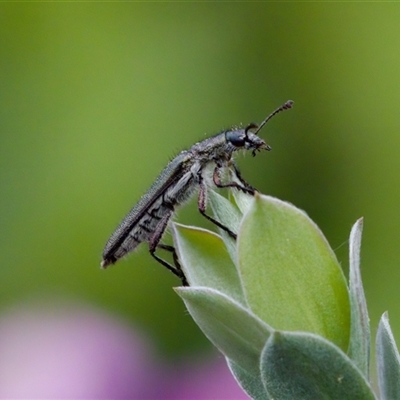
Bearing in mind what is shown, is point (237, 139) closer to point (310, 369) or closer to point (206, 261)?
point (206, 261)

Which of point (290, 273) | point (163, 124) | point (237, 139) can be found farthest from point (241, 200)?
point (163, 124)

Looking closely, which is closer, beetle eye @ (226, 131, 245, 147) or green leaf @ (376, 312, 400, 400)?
green leaf @ (376, 312, 400, 400)

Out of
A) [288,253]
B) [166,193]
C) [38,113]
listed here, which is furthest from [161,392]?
[288,253]

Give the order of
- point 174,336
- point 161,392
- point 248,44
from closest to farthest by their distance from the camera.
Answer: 1. point 161,392
2. point 174,336
3. point 248,44

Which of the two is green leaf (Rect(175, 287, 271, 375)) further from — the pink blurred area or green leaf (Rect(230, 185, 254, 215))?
the pink blurred area

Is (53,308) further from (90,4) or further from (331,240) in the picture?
(90,4)

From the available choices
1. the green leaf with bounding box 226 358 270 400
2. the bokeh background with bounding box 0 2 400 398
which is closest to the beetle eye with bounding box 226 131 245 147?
the bokeh background with bounding box 0 2 400 398
